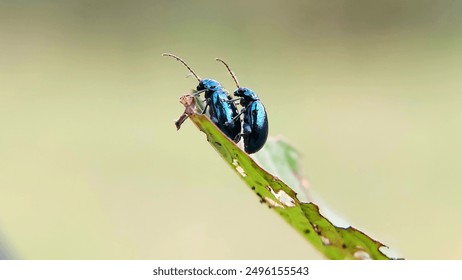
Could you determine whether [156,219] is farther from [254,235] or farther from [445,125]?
[445,125]

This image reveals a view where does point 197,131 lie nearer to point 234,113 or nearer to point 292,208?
point 234,113

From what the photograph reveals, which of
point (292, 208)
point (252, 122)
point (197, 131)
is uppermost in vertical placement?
point (197, 131)

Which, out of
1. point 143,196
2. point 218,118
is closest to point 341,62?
point 143,196

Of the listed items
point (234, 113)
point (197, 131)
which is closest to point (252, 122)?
point (234, 113)

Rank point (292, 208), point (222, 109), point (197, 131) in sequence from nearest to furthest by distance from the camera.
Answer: point (292, 208)
point (222, 109)
point (197, 131)

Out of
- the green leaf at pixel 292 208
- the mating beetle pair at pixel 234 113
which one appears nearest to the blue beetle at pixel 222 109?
the mating beetle pair at pixel 234 113
